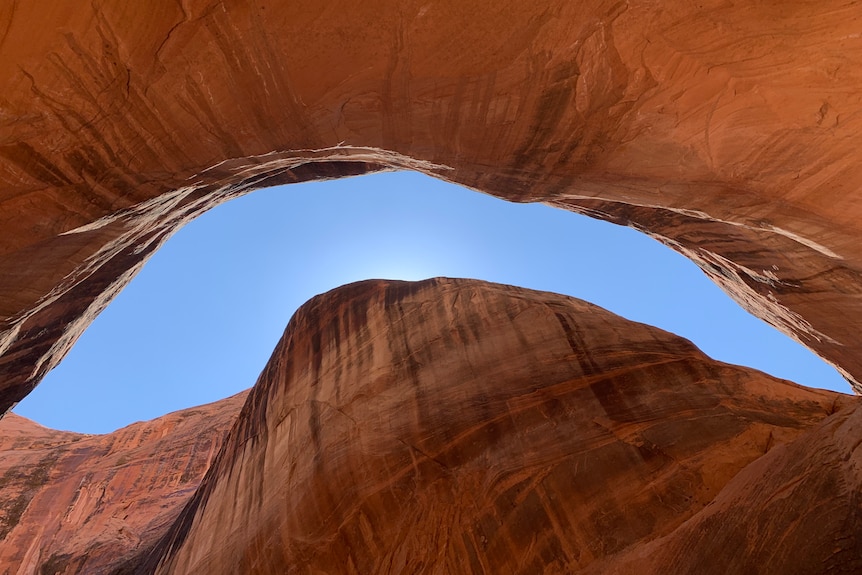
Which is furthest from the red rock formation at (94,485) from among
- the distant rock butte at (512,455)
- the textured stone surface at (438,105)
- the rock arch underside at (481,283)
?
the textured stone surface at (438,105)

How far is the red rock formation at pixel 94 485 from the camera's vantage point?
1811 centimetres

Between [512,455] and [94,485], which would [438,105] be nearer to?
[512,455]

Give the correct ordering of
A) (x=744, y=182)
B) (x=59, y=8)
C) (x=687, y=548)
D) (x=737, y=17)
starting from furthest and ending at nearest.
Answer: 1. (x=744, y=182)
2. (x=687, y=548)
3. (x=737, y=17)
4. (x=59, y=8)

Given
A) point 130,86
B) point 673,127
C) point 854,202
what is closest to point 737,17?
point 673,127

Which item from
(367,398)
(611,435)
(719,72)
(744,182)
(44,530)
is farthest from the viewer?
(44,530)

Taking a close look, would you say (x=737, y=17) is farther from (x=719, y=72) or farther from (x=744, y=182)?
(x=744, y=182)

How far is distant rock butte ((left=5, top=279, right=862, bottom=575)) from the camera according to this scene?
5.42 metres

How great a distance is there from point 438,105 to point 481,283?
7.52m

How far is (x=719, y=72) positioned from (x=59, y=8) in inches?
265

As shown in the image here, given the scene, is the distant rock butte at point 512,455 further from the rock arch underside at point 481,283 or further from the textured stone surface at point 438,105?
the textured stone surface at point 438,105

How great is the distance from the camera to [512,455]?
8953 mm

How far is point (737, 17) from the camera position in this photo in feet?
15.5

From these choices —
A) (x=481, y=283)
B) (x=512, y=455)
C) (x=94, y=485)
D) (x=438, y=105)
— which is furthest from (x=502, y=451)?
(x=94, y=485)

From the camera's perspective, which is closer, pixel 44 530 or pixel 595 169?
pixel 595 169
